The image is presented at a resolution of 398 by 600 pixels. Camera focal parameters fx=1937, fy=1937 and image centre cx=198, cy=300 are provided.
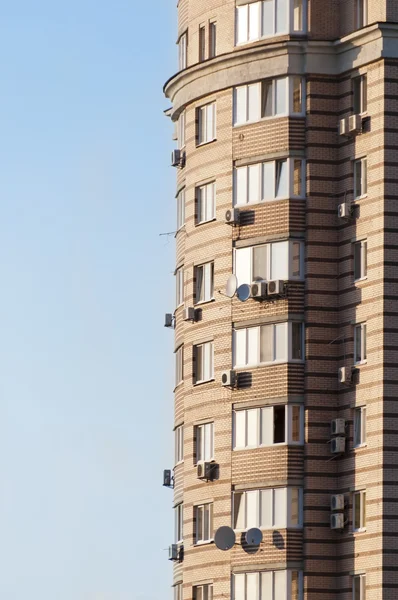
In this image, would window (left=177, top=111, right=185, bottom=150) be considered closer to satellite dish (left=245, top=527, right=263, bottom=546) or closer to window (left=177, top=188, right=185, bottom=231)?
window (left=177, top=188, right=185, bottom=231)

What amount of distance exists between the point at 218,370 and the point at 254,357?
1.87 m

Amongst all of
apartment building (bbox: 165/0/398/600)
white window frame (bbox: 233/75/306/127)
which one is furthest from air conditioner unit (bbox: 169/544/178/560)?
white window frame (bbox: 233/75/306/127)

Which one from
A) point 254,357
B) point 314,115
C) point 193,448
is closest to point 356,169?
point 314,115

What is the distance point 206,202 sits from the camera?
7381 centimetres

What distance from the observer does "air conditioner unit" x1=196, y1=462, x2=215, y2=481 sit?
70812mm

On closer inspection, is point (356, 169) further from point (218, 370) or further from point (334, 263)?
point (218, 370)

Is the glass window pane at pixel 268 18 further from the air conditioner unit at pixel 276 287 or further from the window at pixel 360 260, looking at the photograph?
the air conditioner unit at pixel 276 287

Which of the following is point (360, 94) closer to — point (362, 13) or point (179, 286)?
point (362, 13)

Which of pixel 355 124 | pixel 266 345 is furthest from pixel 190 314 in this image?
pixel 355 124

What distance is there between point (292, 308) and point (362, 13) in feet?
36.6

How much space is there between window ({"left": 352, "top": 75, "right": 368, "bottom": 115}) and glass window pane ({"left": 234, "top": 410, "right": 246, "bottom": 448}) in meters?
11.8

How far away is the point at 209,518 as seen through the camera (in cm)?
7125

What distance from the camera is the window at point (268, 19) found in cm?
7200

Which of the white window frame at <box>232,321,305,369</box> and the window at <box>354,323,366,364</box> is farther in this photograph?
the white window frame at <box>232,321,305,369</box>
